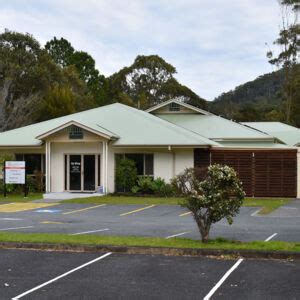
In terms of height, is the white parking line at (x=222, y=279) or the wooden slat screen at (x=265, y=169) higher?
the wooden slat screen at (x=265, y=169)

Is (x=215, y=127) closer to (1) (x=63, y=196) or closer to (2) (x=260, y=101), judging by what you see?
(1) (x=63, y=196)

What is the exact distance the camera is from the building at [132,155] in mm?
29547

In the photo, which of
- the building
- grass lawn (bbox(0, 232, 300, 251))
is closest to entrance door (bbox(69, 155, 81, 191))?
the building

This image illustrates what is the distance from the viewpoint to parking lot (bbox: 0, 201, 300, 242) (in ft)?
50.2

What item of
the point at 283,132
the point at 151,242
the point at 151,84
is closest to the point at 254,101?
the point at 151,84

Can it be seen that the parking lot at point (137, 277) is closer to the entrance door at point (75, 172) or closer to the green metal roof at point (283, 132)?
the entrance door at point (75, 172)

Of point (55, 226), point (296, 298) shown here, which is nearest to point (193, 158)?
point (55, 226)

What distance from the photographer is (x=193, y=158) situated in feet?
100

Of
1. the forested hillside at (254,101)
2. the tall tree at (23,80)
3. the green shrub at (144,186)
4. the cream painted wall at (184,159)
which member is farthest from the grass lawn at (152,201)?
the forested hillside at (254,101)

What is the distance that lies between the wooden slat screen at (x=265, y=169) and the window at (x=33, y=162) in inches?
334

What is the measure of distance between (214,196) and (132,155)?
1893 cm

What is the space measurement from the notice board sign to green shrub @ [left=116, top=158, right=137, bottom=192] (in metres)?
4.56

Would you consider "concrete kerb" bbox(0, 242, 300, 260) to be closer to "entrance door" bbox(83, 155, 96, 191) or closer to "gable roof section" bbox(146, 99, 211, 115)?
"entrance door" bbox(83, 155, 96, 191)

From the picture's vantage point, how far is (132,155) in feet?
102
